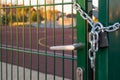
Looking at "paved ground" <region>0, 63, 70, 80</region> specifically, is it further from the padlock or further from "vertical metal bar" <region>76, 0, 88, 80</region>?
the padlock

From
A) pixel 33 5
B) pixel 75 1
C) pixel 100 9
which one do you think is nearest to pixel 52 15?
pixel 33 5

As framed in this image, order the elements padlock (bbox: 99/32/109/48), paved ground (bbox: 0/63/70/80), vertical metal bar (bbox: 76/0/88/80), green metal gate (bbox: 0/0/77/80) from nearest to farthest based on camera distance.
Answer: padlock (bbox: 99/32/109/48)
vertical metal bar (bbox: 76/0/88/80)
green metal gate (bbox: 0/0/77/80)
paved ground (bbox: 0/63/70/80)

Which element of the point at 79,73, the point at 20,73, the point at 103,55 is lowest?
the point at 20,73

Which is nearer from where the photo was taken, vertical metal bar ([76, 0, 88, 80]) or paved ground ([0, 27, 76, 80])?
vertical metal bar ([76, 0, 88, 80])

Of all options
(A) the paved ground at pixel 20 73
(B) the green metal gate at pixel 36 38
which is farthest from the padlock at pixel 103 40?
(A) the paved ground at pixel 20 73

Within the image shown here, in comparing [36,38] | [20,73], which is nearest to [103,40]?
[36,38]

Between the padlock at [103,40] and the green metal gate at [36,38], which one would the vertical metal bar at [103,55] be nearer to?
the padlock at [103,40]

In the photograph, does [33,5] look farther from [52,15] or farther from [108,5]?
[108,5]

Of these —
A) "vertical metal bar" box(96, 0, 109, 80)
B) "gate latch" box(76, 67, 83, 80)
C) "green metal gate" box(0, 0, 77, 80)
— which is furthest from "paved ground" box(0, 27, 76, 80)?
"vertical metal bar" box(96, 0, 109, 80)

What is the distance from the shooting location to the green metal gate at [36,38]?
2.29 m

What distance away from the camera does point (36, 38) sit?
2814mm

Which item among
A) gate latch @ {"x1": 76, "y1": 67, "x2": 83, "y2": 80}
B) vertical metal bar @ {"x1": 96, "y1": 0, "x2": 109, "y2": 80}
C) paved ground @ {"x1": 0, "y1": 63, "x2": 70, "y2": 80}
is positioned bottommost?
paved ground @ {"x1": 0, "y1": 63, "x2": 70, "y2": 80}

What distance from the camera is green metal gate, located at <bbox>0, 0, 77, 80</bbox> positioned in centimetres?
229

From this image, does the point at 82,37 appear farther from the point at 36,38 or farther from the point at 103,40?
the point at 36,38
